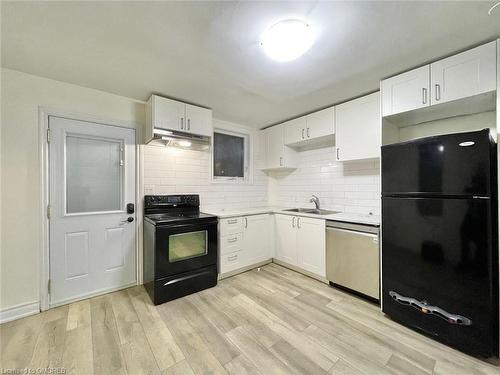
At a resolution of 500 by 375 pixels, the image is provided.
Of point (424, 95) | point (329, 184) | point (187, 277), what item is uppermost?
point (424, 95)

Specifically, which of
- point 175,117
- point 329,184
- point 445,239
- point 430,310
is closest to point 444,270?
point 445,239

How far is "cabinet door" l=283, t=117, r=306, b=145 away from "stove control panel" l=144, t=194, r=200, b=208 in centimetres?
175

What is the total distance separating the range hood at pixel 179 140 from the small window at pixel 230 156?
49 cm

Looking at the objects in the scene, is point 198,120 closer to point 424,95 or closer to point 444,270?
point 424,95

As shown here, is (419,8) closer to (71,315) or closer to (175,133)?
(175,133)

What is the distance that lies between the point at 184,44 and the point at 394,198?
7.39ft

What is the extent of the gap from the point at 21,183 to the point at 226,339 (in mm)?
2431

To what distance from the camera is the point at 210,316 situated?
6.69ft

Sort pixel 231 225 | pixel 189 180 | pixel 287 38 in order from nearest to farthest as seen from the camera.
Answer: pixel 287 38, pixel 231 225, pixel 189 180

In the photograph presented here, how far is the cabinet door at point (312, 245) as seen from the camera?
2676 mm

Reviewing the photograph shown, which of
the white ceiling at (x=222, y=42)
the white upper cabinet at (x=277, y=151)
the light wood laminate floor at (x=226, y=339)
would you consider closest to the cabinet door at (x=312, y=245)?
the light wood laminate floor at (x=226, y=339)

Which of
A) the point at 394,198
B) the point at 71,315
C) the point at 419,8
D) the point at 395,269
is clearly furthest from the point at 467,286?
the point at 71,315

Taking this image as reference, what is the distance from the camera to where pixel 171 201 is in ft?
9.39

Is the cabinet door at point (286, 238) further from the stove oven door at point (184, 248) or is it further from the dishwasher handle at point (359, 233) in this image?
the stove oven door at point (184, 248)
